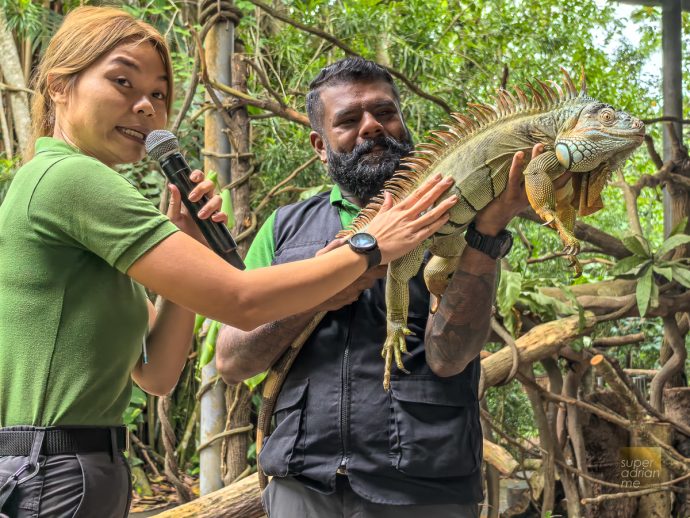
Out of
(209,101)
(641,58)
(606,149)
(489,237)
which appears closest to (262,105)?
(209,101)

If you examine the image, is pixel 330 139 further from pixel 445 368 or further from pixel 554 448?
pixel 554 448

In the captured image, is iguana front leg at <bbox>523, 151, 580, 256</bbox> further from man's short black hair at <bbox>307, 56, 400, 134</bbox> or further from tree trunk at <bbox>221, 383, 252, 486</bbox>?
tree trunk at <bbox>221, 383, 252, 486</bbox>

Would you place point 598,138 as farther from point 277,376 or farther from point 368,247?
point 277,376

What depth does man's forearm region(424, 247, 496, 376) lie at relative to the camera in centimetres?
201

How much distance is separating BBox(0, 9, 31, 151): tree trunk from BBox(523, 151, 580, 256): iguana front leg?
5808mm

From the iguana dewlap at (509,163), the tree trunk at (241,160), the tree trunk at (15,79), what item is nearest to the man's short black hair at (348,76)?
the iguana dewlap at (509,163)

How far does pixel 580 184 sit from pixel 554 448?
8.51 ft

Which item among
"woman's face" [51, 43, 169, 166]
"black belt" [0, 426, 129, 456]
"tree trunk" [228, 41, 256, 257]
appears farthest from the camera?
"tree trunk" [228, 41, 256, 257]

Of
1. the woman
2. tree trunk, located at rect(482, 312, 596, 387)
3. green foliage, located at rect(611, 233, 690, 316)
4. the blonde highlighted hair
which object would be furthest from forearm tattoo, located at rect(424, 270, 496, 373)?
green foliage, located at rect(611, 233, 690, 316)

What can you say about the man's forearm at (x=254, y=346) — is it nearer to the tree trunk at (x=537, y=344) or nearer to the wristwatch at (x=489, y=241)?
the wristwatch at (x=489, y=241)

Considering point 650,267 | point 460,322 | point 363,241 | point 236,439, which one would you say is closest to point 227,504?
point 236,439

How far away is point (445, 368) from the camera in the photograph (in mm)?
2031

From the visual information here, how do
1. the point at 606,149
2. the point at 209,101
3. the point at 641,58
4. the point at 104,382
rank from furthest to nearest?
1. the point at 641,58
2. the point at 209,101
3. the point at 606,149
4. the point at 104,382

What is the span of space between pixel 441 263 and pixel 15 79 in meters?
5.83
